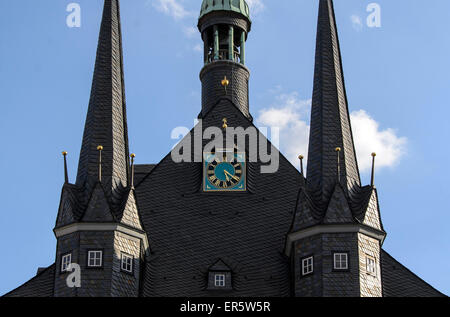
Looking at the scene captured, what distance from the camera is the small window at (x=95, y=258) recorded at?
57094mm

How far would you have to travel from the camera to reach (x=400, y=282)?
198 ft

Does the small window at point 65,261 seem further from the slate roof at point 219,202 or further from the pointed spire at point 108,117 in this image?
the pointed spire at point 108,117

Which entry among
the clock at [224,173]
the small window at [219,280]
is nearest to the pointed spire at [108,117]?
the clock at [224,173]

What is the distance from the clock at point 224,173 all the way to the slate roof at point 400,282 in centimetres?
659

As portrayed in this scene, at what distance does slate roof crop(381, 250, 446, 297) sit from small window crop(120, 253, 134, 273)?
9.26 m

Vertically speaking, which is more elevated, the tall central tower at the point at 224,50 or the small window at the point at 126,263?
the tall central tower at the point at 224,50

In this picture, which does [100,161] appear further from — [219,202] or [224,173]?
[224,173]

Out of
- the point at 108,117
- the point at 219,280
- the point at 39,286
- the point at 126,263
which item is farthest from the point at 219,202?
the point at 39,286

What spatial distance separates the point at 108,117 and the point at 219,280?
7.78 m

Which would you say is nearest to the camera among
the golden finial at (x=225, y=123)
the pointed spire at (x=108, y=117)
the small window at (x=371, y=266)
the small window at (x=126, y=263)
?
the small window at (x=371, y=266)

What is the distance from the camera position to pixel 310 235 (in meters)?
58.2

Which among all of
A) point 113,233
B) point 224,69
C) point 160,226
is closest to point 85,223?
point 113,233
